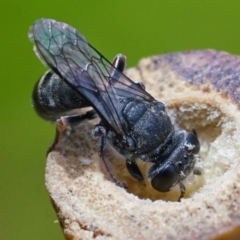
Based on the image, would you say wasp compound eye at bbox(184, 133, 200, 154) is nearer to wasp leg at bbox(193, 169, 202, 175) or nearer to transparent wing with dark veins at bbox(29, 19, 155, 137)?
wasp leg at bbox(193, 169, 202, 175)

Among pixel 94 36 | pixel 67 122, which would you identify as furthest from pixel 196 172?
pixel 94 36

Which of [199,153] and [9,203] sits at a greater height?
[199,153]

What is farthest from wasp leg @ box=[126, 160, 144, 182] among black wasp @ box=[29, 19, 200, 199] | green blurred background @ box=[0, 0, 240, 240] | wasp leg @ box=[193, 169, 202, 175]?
green blurred background @ box=[0, 0, 240, 240]

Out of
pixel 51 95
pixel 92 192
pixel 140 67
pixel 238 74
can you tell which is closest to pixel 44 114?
pixel 51 95

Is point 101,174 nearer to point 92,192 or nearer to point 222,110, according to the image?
point 92,192

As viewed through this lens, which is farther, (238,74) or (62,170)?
(238,74)

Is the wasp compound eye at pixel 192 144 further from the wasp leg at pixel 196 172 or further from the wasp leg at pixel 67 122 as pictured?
the wasp leg at pixel 67 122

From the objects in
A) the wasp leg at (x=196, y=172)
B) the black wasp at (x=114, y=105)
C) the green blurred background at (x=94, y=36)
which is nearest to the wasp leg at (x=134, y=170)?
the black wasp at (x=114, y=105)
